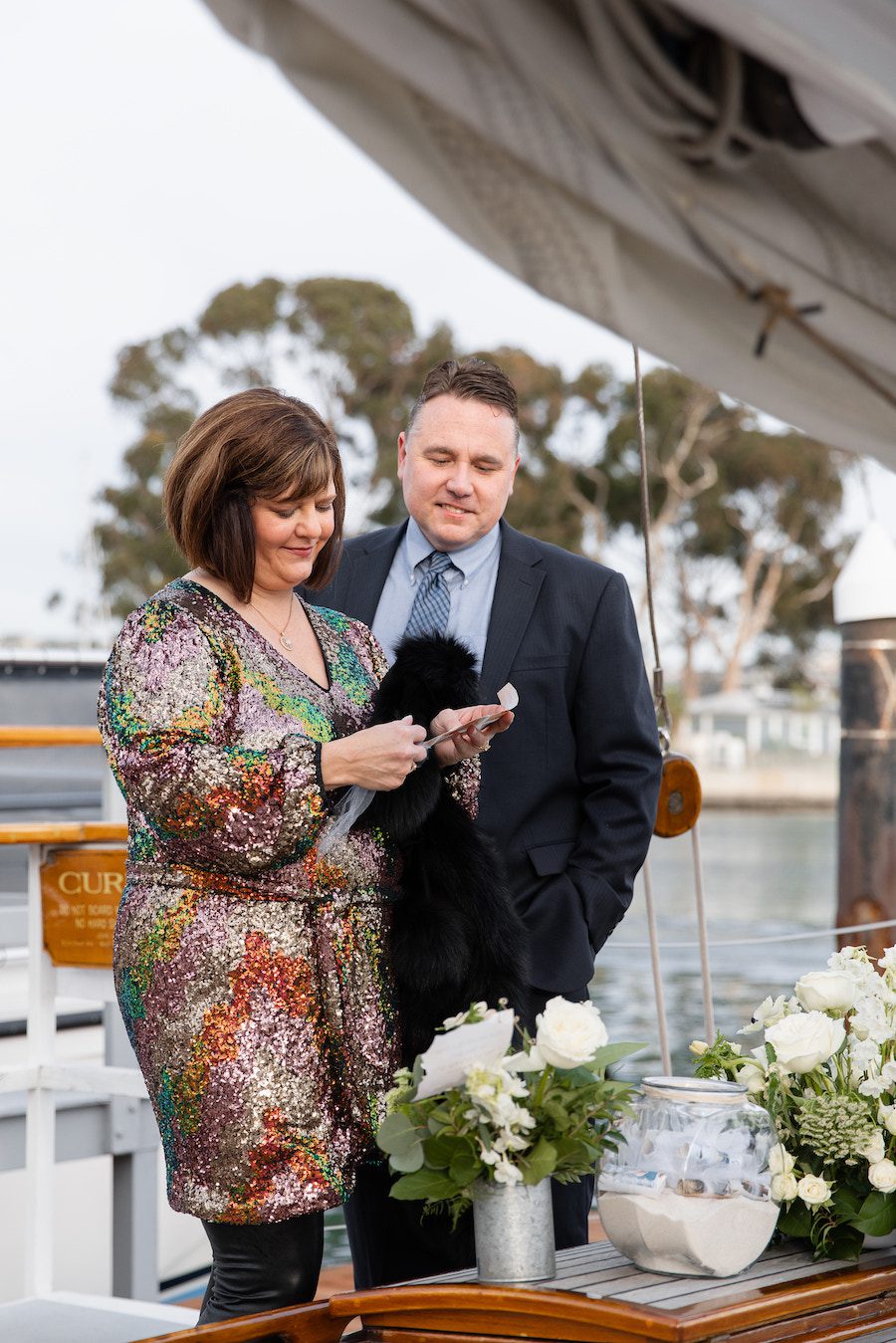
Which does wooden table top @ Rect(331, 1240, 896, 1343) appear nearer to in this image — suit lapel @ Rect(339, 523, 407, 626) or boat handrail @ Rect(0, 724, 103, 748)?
suit lapel @ Rect(339, 523, 407, 626)

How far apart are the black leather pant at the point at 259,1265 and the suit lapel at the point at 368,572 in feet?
3.20

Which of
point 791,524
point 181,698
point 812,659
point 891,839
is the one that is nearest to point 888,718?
point 891,839

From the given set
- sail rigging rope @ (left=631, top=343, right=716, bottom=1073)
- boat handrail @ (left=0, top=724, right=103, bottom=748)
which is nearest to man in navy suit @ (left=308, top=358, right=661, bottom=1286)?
sail rigging rope @ (left=631, top=343, right=716, bottom=1073)

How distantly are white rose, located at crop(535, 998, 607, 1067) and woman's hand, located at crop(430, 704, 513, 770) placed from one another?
0.40 meters

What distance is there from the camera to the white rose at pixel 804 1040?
1.66 meters

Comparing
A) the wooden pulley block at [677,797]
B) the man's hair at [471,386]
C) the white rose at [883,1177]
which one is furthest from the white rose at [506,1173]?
the wooden pulley block at [677,797]

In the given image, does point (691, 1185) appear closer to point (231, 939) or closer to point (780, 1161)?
point (780, 1161)

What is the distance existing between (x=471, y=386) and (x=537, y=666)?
0.42m

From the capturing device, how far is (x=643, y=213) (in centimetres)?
101

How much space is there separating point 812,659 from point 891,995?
2699 centimetres

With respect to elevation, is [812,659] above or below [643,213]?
above

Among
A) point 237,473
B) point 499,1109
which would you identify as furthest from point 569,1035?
point 237,473

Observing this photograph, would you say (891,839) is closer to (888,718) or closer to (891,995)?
(888,718)

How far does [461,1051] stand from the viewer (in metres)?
1.50
